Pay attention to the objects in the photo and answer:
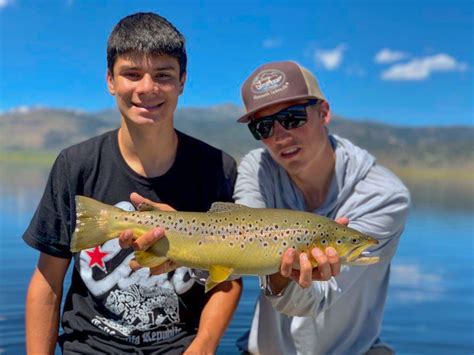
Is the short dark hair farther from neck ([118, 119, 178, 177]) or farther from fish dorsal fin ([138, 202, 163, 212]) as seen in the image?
fish dorsal fin ([138, 202, 163, 212])

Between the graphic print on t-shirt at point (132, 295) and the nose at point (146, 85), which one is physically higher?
the nose at point (146, 85)

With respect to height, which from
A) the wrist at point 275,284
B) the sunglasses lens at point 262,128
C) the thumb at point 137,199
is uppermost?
the sunglasses lens at point 262,128

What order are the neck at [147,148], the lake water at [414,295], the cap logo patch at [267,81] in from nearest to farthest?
the neck at [147,148] → the cap logo patch at [267,81] → the lake water at [414,295]

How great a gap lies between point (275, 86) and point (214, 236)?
153 centimetres

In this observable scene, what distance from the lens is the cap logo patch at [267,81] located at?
492cm

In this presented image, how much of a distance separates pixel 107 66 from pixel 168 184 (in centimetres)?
112

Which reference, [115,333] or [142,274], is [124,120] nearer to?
[142,274]

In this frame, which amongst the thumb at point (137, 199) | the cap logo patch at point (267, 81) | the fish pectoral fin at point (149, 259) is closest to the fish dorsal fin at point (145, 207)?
the thumb at point (137, 199)

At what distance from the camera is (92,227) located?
3.99 metres

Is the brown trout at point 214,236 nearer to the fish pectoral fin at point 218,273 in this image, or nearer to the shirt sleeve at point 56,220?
the fish pectoral fin at point 218,273

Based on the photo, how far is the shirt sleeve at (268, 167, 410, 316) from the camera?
4.51m

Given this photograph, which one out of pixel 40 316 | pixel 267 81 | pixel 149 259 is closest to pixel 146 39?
pixel 267 81

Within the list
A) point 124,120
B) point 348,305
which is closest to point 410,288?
point 348,305

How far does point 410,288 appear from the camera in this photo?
36.9 ft
